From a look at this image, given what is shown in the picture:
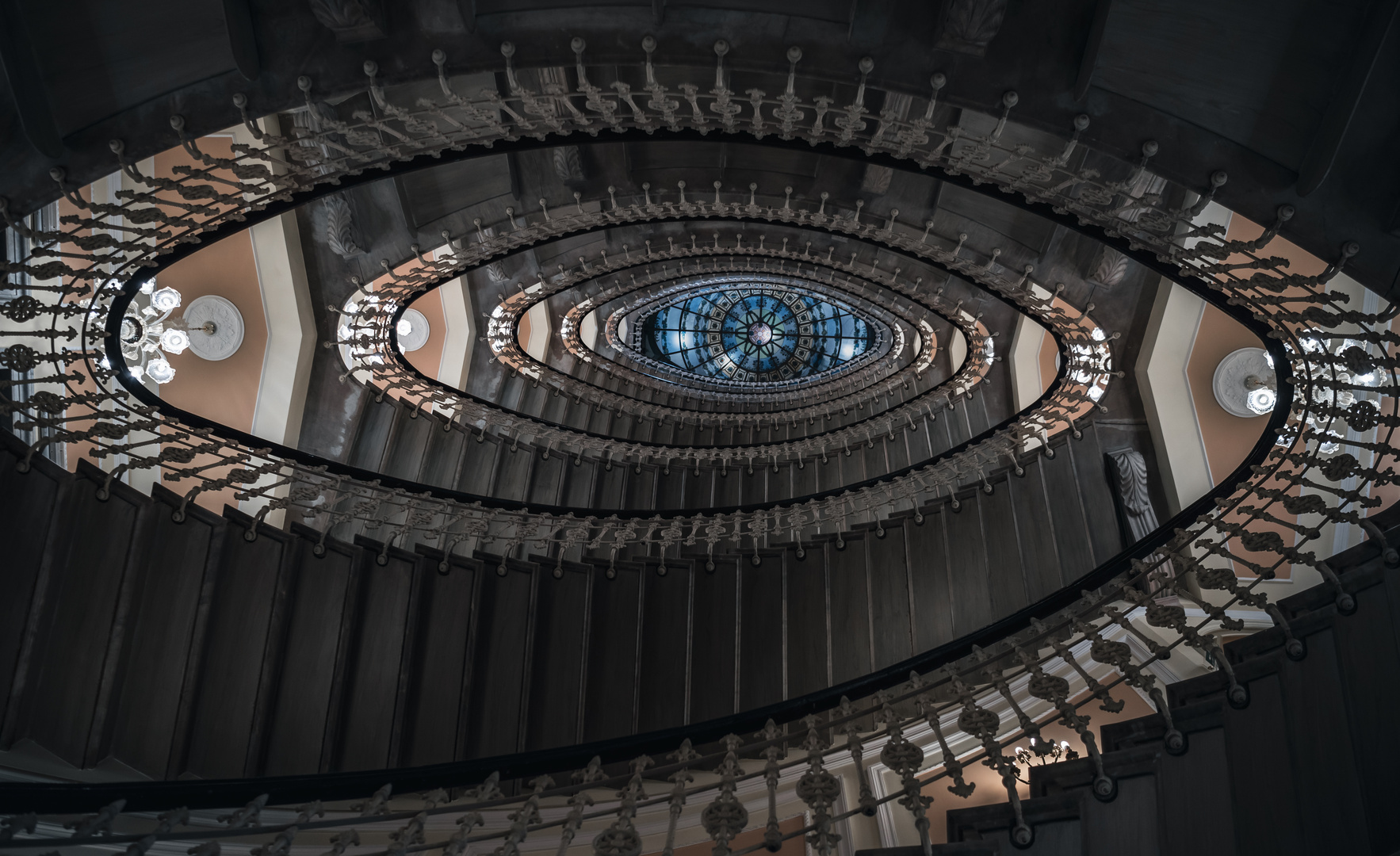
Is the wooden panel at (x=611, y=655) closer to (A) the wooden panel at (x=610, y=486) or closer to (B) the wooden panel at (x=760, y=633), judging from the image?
(B) the wooden panel at (x=760, y=633)

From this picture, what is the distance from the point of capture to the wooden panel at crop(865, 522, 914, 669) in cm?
555

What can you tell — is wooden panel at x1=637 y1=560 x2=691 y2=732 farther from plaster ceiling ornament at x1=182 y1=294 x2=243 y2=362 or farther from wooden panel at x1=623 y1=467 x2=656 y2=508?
plaster ceiling ornament at x1=182 y1=294 x2=243 y2=362

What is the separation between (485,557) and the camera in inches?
213

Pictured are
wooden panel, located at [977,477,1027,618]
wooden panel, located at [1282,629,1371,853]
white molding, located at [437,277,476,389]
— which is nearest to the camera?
wooden panel, located at [1282,629,1371,853]

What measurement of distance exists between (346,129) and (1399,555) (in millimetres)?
4370

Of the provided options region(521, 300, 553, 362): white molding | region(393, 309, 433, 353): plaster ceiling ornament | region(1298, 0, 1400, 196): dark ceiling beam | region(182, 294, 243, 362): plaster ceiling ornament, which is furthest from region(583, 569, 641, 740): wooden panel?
region(521, 300, 553, 362): white molding

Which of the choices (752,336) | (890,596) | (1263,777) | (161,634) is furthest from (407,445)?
(752,336)

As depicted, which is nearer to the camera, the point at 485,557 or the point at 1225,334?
the point at 485,557

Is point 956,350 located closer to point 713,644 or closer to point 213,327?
point 713,644

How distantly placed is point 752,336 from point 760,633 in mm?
15602

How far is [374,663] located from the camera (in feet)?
16.0

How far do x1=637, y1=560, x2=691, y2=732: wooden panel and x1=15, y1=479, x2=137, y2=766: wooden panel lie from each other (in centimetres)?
294

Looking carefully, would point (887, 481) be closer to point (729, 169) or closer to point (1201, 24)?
point (729, 169)

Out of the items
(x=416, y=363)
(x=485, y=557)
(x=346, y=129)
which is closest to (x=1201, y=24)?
(x=346, y=129)
